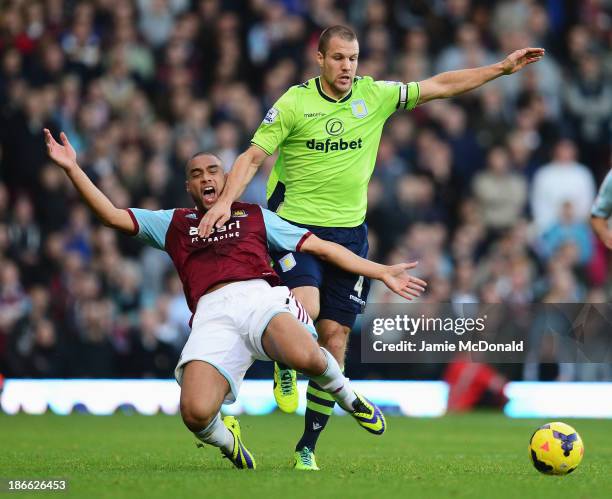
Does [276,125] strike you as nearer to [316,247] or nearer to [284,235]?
[284,235]

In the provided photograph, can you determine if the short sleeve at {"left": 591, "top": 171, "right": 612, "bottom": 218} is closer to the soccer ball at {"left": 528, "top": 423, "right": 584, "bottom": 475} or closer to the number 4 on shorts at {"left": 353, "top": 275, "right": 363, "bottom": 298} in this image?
the number 4 on shorts at {"left": 353, "top": 275, "right": 363, "bottom": 298}

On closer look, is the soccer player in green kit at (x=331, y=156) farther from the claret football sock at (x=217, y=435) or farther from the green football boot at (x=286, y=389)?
the claret football sock at (x=217, y=435)

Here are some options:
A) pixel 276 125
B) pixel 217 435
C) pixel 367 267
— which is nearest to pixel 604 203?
pixel 367 267

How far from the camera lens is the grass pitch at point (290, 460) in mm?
7504

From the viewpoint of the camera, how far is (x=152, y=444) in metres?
11.5

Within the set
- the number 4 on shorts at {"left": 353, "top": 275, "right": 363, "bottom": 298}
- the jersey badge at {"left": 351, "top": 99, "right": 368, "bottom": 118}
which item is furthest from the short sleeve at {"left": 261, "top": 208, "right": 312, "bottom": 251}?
the jersey badge at {"left": 351, "top": 99, "right": 368, "bottom": 118}

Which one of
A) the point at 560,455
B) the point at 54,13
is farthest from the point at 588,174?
the point at 560,455

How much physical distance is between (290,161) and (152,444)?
10.5ft

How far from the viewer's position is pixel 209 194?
8992 millimetres

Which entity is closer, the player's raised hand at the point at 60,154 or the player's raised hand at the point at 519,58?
the player's raised hand at the point at 60,154

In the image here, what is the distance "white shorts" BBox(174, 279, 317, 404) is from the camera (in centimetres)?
855

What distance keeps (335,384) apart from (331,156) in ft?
5.82

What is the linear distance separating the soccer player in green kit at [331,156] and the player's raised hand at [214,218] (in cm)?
69

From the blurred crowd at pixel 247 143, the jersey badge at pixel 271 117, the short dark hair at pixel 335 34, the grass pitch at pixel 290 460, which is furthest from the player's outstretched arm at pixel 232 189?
the blurred crowd at pixel 247 143
